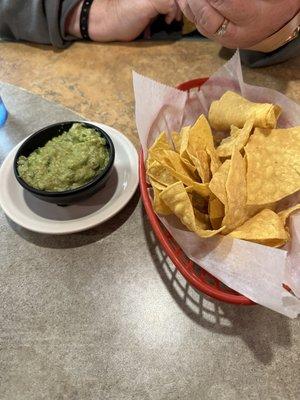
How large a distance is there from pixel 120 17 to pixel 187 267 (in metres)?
0.90

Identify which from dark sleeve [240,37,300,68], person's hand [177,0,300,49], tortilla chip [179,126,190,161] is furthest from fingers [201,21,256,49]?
tortilla chip [179,126,190,161]

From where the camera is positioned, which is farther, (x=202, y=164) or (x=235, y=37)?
(x=235, y=37)

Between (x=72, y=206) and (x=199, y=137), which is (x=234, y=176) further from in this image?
(x=72, y=206)

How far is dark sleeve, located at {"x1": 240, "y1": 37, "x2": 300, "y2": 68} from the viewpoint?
111cm

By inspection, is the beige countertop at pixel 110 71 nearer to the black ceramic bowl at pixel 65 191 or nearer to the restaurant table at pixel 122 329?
the black ceramic bowl at pixel 65 191

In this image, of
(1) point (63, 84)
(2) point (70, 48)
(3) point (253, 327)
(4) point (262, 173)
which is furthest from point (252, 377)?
(2) point (70, 48)

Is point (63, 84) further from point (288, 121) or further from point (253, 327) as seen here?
point (253, 327)

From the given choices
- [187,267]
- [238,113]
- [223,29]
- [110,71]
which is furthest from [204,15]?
[187,267]

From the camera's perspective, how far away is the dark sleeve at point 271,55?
3.65 feet

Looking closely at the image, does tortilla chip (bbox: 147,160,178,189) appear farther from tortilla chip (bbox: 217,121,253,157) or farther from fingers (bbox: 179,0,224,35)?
fingers (bbox: 179,0,224,35)

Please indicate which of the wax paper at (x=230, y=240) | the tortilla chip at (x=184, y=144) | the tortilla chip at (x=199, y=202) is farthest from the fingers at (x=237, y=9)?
the tortilla chip at (x=199, y=202)

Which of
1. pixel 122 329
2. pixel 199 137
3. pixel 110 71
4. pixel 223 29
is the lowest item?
pixel 122 329

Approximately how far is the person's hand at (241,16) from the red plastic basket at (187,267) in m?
0.39

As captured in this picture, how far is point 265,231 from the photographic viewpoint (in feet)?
2.21
